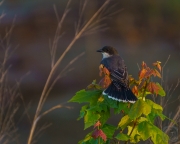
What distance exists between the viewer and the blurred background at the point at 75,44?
325 inches

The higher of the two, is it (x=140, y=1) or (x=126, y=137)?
(x=126, y=137)

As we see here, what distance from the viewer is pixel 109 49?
15.2 feet

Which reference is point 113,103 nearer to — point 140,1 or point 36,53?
point 36,53

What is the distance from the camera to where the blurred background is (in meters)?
8.27

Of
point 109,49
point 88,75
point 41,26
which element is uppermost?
point 109,49

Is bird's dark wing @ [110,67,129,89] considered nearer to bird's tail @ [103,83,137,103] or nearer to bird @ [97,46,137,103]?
bird @ [97,46,137,103]

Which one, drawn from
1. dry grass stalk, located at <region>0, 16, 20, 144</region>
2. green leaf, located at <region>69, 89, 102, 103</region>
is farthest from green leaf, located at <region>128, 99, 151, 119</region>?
dry grass stalk, located at <region>0, 16, 20, 144</region>

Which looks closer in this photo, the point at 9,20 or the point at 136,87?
the point at 136,87

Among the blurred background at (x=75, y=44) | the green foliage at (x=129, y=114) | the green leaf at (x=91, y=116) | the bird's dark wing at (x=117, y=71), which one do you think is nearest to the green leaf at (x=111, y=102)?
the green foliage at (x=129, y=114)

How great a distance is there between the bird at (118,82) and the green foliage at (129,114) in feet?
0.11

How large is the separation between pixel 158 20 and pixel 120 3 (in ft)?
2.83

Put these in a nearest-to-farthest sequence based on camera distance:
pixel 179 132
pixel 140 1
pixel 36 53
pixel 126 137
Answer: pixel 126 137, pixel 179 132, pixel 36 53, pixel 140 1

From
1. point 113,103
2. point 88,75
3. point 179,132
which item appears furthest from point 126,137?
point 88,75

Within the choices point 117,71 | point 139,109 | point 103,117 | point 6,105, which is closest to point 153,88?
point 139,109
